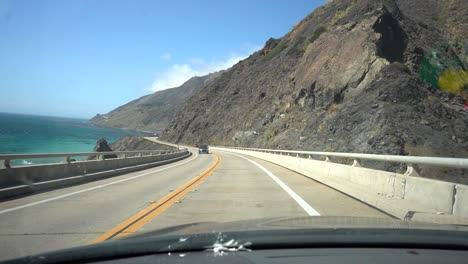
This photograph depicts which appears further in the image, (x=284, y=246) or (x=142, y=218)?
(x=142, y=218)

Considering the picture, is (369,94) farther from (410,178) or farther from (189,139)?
(189,139)

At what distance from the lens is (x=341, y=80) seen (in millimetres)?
50219

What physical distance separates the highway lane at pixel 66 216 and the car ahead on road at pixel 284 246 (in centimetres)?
293

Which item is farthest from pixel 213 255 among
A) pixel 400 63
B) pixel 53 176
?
pixel 400 63

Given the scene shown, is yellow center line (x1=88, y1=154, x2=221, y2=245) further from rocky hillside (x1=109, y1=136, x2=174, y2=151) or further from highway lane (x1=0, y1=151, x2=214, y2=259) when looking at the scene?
rocky hillside (x1=109, y1=136, x2=174, y2=151)

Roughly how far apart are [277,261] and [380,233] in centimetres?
120

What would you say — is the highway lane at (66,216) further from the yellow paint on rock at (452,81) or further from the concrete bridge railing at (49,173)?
the yellow paint on rock at (452,81)

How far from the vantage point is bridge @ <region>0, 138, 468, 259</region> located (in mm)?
7477

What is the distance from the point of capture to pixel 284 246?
4160 mm

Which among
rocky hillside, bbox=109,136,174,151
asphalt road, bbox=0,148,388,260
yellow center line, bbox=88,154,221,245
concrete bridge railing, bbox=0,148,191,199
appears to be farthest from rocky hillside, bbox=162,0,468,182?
rocky hillside, bbox=109,136,174,151

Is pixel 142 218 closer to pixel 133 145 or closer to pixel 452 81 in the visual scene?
pixel 452 81

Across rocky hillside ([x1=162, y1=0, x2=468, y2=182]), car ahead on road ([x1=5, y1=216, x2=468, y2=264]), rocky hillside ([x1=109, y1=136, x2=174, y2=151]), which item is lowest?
rocky hillside ([x1=109, y1=136, x2=174, y2=151])

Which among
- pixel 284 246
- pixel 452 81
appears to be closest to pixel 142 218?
pixel 284 246

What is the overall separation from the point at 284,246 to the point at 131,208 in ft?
23.2
